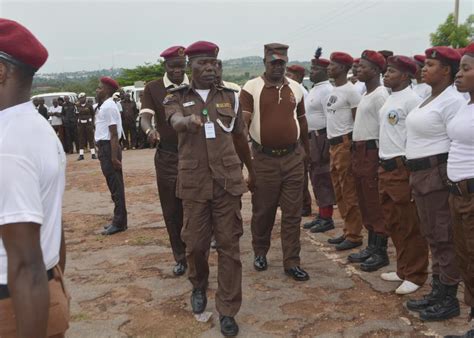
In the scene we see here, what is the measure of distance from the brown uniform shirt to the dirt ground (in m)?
1.06

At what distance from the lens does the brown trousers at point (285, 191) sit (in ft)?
15.2

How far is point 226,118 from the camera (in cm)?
368

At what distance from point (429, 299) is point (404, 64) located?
6.60 ft

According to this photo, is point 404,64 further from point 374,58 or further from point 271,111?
point 271,111

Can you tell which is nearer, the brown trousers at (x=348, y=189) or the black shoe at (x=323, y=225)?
the brown trousers at (x=348, y=189)

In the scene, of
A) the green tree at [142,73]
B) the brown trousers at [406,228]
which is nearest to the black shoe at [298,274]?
the brown trousers at [406,228]

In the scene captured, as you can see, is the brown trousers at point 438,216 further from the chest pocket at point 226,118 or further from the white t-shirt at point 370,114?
the chest pocket at point 226,118

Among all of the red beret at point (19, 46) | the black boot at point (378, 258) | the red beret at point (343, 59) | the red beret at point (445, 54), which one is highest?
the red beret at point (343, 59)

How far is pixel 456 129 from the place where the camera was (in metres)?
3.25

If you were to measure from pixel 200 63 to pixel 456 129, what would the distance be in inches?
73.5

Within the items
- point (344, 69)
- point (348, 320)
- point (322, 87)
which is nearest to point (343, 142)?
point (344, 69)

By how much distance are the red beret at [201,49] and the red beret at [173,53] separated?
2.86 ft

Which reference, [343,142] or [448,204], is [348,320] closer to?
[448,204]

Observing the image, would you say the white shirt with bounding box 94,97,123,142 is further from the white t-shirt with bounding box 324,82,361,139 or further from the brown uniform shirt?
the brown uniform shirt
